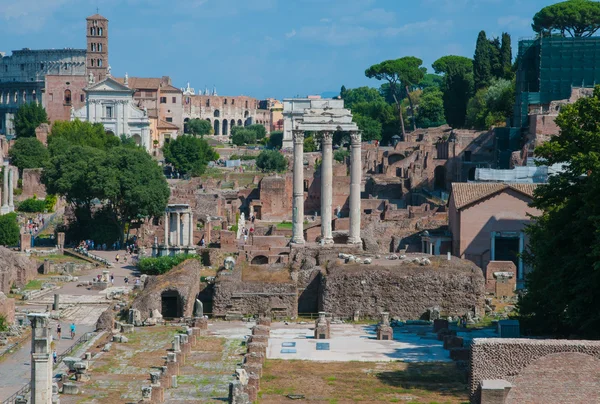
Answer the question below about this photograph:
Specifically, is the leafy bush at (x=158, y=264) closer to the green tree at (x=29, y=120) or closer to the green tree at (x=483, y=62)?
the green tree at (x=483, y=62)

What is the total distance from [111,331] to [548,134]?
33000mm

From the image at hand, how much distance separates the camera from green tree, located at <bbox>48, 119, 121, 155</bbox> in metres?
91.0

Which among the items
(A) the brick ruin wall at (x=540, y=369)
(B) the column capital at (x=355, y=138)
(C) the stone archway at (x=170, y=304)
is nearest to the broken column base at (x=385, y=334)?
(C) the stone archway at (x=170, y=304)

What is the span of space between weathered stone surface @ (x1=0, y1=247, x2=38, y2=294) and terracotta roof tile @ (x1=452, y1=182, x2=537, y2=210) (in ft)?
59.5

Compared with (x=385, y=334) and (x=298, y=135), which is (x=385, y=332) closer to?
(x=385, y=334)

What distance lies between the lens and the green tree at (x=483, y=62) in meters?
92.6

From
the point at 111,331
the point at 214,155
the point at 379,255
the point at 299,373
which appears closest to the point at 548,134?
the point at 379,255

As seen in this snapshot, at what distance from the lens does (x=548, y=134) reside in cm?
6600

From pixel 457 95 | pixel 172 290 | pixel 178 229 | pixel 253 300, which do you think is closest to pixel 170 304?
pixel 172 290

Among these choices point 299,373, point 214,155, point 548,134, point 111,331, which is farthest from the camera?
point 214,155

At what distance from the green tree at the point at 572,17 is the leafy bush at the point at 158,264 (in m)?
40.1

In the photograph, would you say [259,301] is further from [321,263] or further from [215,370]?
[215,370]

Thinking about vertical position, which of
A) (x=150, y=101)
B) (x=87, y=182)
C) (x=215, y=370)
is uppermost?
(x=150, y=101)

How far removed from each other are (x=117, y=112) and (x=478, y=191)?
2621 inches
